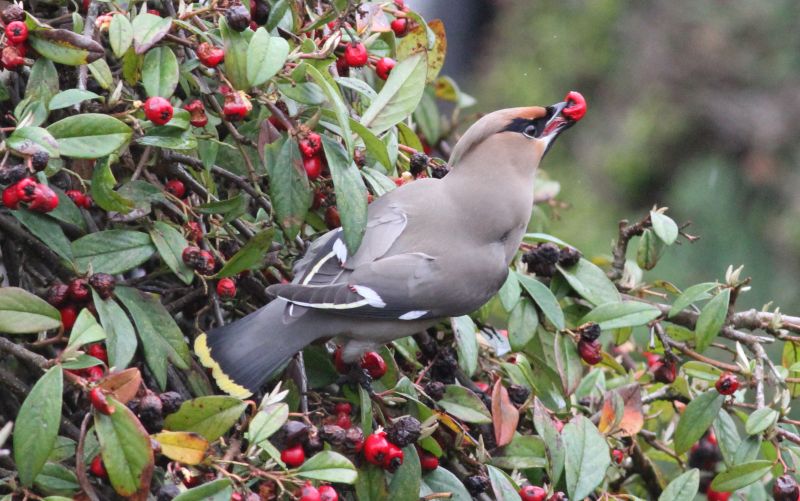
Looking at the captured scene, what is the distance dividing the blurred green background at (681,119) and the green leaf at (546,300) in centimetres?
365

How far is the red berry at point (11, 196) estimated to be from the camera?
1849 mm

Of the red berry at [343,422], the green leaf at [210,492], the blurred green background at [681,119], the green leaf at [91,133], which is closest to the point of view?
the green leaf at [210,492]

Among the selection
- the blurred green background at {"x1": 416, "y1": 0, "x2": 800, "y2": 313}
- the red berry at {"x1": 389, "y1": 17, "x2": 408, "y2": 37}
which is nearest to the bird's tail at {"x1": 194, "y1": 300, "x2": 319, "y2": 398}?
the red berry at {"x1": 389, "y1": 17, "x2": 408, "y2": 37}

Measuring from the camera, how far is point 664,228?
251 centimetres

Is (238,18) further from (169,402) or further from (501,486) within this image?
(501,486)

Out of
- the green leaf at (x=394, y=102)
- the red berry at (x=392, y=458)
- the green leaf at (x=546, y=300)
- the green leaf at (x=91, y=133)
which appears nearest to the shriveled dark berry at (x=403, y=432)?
the red berry at (x=392, y=458)

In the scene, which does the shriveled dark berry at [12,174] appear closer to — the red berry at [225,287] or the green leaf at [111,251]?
the green leaf at [111,251]

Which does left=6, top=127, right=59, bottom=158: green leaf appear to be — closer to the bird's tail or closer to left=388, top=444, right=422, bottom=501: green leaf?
the bird's tail

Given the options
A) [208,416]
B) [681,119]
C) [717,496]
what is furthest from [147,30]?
[681,119]

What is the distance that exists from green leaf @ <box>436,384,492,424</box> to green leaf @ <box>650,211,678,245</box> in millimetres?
564

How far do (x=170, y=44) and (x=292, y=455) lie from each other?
759mm

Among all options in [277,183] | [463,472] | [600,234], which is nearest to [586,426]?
[463,472]

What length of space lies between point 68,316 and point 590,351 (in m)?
1.05

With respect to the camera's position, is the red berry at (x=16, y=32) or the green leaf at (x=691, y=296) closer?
the red berry at (x=16, y=32)
